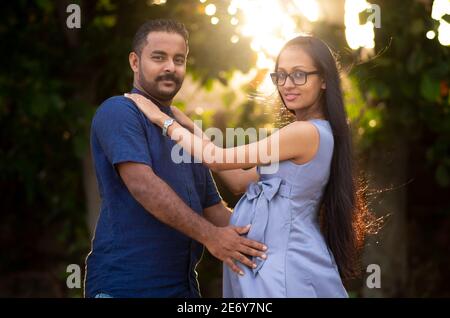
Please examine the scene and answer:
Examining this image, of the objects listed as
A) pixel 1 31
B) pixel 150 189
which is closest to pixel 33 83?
pixel 1 31

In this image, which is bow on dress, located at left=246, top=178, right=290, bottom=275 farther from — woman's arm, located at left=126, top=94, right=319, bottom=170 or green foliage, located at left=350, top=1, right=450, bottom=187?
green foliage, located at left=350, top=1, right=450, bottom=187

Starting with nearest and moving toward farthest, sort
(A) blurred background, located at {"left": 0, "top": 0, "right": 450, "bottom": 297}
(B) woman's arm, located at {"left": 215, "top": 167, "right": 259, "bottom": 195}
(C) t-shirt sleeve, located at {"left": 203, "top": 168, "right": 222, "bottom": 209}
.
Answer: (B) woman's arm, located at {"left": 215, "top": 167, "right": 259, "bottom": 195}
(C) t-shirt sleeve, located at {"left": 203, "top": 168, "right": 222, "bottom": 209}
(A) blurred background, located at {"left": 0, "top": 0, "right": 450, "bottom": 297}

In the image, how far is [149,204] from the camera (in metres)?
2.71

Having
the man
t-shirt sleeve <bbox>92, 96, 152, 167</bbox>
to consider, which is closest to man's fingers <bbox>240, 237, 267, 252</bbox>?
the man

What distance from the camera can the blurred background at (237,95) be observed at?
4730 mm

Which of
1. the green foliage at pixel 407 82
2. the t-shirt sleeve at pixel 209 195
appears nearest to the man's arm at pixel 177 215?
the t-shirt sleeve at pixel 209 195

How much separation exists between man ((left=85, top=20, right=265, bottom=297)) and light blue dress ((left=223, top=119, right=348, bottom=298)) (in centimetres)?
6

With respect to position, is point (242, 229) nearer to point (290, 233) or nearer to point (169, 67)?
point (290, 233)

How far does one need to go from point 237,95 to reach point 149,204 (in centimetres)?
435

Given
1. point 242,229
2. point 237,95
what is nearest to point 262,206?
point 242,229

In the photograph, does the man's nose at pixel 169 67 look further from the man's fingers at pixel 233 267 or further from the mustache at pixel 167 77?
the man's fingers at pixel 233 267

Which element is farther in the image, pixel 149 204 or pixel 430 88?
pixel 430 88

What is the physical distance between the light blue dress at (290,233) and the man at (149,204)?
6 centimetres

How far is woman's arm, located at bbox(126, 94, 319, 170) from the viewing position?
268cm
